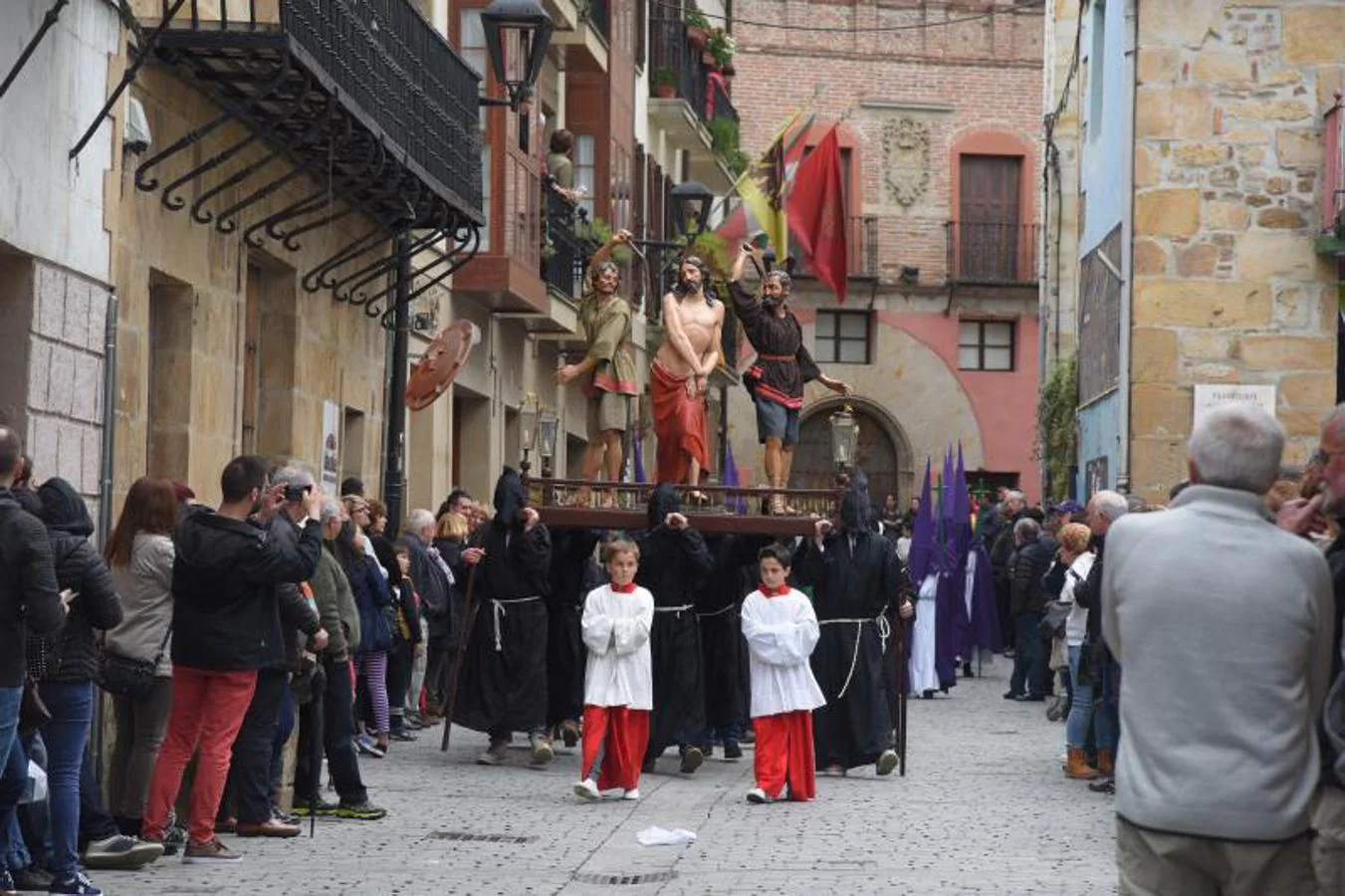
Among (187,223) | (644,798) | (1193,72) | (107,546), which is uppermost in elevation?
(1193,72)

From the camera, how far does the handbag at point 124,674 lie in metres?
12.4

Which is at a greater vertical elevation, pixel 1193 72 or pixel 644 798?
pixel 1193 72

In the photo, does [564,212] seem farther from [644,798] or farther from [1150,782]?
[1150,782]

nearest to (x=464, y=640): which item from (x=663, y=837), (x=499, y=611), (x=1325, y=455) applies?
(x=499, y=611)

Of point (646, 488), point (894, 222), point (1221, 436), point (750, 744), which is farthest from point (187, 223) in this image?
point (894, 222)

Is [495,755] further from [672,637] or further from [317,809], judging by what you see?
[317,809]

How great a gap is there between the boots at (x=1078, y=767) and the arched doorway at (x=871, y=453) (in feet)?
119

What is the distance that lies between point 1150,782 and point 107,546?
6814mm

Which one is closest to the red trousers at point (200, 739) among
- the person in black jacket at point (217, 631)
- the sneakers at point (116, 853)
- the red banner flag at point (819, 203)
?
the person in black jacket at point (217, 631)

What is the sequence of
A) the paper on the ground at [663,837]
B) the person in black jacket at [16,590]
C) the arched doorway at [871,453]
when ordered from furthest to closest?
the arched doorway at [871,453], the paper on the ground at [663,837], the person in black jacket at [16,590]

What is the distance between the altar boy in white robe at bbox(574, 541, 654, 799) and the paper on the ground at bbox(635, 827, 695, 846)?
7.01 ft

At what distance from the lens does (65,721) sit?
11023 millimetres

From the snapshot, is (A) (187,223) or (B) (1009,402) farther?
(B) (1009,402)

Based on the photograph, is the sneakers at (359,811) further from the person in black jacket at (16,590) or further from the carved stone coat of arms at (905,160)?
the carved stone coat of arms at (905,160)
